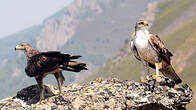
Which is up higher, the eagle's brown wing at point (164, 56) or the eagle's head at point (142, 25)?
the eagle's head at point (142, 25)

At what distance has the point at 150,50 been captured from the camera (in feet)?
45.0

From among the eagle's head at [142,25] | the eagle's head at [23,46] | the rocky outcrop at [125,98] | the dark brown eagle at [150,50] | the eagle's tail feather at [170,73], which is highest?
the eagle's head at [142,25]

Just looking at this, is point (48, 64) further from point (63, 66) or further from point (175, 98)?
point (175, 98)

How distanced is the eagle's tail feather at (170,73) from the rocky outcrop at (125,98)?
54cm

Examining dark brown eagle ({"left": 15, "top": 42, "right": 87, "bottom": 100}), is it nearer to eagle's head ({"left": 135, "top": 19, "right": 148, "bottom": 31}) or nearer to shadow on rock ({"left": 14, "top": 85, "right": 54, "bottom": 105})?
shadow on rock ({"left": 14, "top": 85, "right": 54, "bottom": 105})

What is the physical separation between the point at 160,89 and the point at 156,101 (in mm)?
951

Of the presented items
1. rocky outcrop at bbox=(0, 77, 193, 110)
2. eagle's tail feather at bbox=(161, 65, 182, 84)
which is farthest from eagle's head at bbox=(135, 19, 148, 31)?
rocky outcrop at bbox=(0, 77, 193, 110)

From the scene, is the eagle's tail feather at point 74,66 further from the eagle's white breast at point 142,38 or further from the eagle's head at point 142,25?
the eagle's head at point 142,25

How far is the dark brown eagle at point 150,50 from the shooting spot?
1366cm

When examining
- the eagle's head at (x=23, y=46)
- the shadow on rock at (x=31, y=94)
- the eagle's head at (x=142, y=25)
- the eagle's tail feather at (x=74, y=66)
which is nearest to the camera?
the eagle's head at (x=142, y=25)

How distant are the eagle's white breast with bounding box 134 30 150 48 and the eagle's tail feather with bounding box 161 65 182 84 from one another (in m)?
1.52

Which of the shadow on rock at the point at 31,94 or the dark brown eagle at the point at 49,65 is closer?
the dark brown eagle at the point at 49,65

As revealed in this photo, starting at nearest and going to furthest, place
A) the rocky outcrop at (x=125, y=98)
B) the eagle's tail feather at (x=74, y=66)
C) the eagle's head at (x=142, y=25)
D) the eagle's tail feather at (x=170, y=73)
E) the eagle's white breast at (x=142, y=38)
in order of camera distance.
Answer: the rocky outcrop at (x=125, y=98)
the eagle's head at (x=142, y=25)
the eagle's white breast at (x=142, y=38)
the eagle's tail feather at (x=170, y=73)
the eagle's tail feather at (x=74, y=66)

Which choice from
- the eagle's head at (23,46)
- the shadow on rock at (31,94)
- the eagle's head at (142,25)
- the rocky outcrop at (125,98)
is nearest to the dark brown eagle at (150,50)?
the eagle's head at (142,25)
